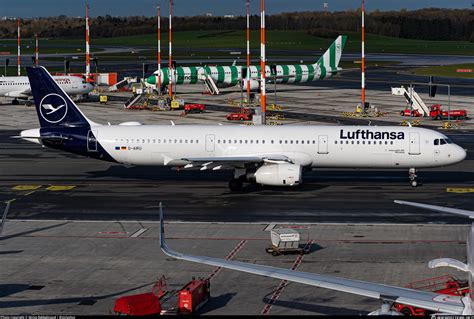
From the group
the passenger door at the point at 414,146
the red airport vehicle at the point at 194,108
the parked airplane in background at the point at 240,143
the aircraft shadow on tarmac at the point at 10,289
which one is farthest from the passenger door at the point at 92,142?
the red airport vehicle at the point at 194,108

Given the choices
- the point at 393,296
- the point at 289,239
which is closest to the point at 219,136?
the point at 289,239

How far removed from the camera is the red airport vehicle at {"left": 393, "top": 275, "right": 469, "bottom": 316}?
30125 mm

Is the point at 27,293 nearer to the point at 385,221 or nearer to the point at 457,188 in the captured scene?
the point at 385,221

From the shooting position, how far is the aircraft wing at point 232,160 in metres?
53.7

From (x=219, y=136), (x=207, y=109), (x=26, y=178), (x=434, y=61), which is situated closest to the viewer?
(x=219, y=136)

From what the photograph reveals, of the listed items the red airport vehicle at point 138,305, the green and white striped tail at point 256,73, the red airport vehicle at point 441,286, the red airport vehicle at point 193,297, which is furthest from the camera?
the green and white striped tail at point 256,73

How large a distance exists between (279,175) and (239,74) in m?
79.2

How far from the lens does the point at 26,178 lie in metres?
60.6

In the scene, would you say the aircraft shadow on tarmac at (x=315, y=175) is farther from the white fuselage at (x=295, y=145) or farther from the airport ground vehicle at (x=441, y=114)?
the airport ground vehicle at (x=441, y=114)

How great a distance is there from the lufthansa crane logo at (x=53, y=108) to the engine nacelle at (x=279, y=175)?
13887 mm

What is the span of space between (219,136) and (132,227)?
513 inches

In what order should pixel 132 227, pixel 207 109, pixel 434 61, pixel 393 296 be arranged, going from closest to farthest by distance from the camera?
pixel 393 296 → pixel 132 227 → pixel 207 109 → pixel 434 61

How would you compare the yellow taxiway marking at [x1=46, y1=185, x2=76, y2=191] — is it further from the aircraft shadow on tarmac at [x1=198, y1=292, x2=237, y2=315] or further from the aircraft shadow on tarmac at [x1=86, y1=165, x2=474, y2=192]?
the aircraft shadow on tarmac at [x1=198, y1=292, x2=237, y2=315]

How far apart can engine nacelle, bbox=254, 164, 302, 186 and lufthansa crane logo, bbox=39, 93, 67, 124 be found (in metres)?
13.9
